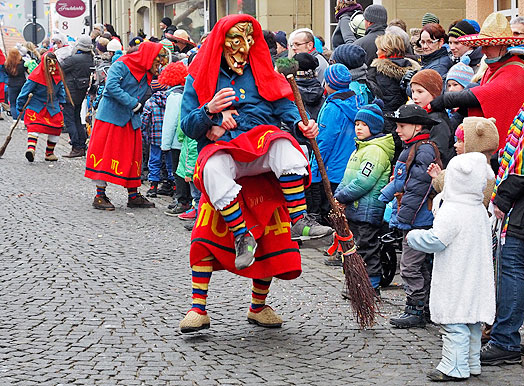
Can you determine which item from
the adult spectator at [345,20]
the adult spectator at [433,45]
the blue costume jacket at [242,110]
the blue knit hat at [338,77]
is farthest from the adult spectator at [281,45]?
the blue costume jacket at [242,110]

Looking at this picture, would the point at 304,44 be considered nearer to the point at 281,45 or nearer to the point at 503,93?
the point at 281,45

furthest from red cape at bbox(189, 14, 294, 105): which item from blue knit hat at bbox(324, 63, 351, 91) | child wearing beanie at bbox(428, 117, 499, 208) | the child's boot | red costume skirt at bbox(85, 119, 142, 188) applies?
red costume skirt at bbox(85, 119, 142, 188)

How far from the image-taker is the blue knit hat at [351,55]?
33.3 ft

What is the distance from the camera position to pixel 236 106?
647 cm

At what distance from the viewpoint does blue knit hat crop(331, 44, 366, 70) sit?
1015 cm

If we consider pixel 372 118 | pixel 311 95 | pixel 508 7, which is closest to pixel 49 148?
pixel 311 95

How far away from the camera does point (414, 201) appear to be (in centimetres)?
691

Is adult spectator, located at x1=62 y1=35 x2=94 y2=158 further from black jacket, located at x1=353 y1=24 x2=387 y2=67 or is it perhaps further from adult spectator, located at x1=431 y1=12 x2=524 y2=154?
adult spectator, located at x1=431 y1=12 x2=524 y2=154

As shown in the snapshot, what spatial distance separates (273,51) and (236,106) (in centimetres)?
627

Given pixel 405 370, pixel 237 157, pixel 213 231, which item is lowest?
pixel 405 370

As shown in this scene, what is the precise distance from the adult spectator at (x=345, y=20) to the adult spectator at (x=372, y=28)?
899 millimetres

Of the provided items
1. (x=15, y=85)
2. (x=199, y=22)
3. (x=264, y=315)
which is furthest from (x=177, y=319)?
(x=199, y=22)

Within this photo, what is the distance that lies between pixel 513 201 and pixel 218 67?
209 centimetres

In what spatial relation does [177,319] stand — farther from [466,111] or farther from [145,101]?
[145,101]
